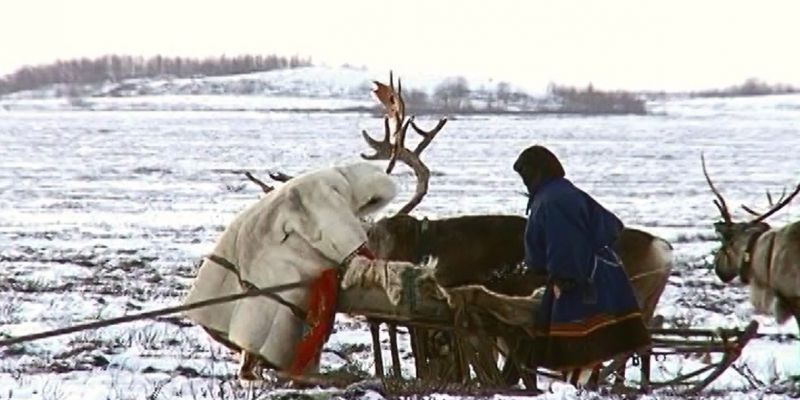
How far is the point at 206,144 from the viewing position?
141ft

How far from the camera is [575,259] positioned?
680cm

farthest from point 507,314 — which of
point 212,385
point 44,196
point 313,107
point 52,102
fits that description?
point 52,102

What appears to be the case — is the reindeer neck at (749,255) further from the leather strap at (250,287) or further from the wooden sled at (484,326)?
the leather strap at (250,287)

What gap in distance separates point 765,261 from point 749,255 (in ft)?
0.57

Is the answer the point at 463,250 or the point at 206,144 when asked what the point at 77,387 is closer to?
the point at 463,250

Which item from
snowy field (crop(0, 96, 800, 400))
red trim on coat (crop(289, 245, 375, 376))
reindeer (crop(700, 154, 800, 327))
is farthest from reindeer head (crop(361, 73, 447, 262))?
reindeer (crop(700, 154, 800, 327))

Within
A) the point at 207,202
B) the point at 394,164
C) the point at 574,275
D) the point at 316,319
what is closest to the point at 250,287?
the point at 316,319

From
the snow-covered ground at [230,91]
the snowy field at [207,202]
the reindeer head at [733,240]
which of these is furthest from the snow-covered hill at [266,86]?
the reindeer head at [733,240]

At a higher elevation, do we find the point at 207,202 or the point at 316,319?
the point at 316,319

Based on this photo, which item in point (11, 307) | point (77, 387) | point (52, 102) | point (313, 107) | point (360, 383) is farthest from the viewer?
point (52, 102)

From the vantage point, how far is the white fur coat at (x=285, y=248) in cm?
699

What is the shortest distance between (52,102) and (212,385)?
70802 millimetres

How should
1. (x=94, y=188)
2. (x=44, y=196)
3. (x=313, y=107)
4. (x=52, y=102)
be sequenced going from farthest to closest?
1. (x=52, y=102)
2. (x=313, y=107)
3. (x=94, y=188)
4. (x=44, y=196)

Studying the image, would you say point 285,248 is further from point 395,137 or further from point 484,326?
point 395,137
